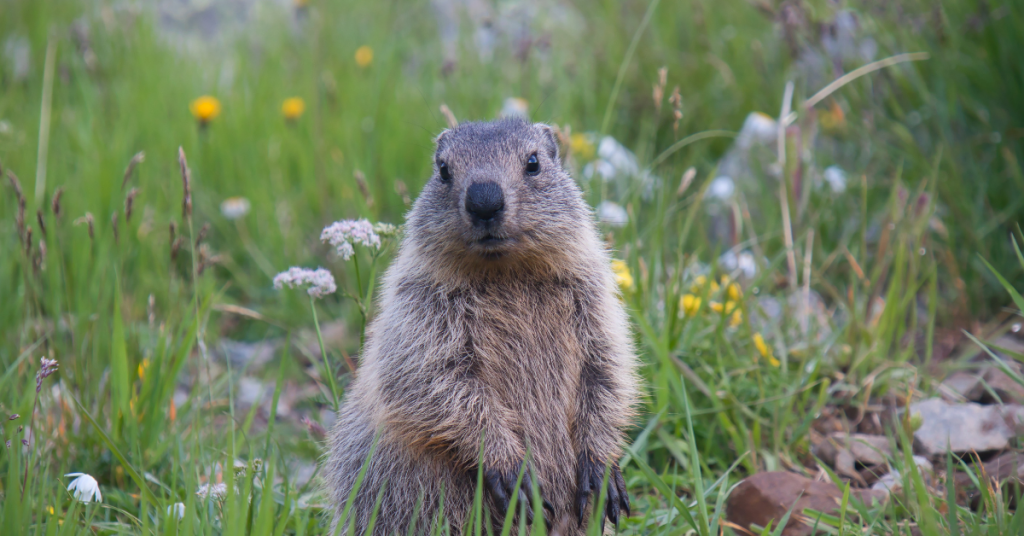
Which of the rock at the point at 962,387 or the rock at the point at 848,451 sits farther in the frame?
the rock at the point at 962,387

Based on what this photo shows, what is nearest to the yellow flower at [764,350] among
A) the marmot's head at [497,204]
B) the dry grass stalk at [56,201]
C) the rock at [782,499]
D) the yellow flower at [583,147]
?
the rock at [782,499]

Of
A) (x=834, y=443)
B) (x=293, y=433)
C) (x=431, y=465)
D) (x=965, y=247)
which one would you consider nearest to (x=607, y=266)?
(x=431, y=465)

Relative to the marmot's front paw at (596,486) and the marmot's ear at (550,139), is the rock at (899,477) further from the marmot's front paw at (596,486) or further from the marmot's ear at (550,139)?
the marmot's ear at (550,139)

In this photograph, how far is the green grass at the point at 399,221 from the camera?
130 inches

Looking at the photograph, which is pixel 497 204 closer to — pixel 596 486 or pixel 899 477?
pixel 596 486

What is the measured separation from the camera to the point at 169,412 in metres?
3.71

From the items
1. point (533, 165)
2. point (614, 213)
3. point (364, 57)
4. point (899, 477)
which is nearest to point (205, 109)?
point (364, 57)

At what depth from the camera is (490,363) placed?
291 centimetres

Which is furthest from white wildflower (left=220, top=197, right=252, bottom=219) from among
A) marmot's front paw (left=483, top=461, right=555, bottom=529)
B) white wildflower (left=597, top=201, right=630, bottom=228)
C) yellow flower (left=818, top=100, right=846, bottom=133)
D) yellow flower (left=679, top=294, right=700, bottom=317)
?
yellow flower (left=818, top=100, right=846, bottom=133)

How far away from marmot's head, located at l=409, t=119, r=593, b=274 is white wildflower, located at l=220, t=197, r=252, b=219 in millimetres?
2761

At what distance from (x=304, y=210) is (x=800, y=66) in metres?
4.05

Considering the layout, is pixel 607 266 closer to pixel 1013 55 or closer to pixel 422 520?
pixel 422 520

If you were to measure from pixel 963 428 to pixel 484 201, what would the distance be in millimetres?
2390

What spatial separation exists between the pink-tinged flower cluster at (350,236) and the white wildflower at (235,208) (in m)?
2.66
